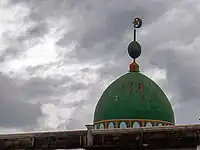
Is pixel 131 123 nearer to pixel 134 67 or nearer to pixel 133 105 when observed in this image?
pixel 133 105

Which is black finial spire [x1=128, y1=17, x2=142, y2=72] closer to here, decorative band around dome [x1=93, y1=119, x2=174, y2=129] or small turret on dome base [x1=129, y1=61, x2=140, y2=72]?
small turret on dome base [x1=129, y1=61, x2=140, y2=72]

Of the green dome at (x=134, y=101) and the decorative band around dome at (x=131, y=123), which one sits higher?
the green dome at (x=134, y=101)

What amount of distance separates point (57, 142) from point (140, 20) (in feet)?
50.1

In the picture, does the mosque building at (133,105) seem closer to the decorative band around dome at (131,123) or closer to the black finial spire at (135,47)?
the decorative band around dome at (131,123)

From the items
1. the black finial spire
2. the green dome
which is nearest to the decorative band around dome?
the green dome

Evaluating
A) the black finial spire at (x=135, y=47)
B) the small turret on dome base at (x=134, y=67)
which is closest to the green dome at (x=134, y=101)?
the small turret on dome base at (x=134, y=67)

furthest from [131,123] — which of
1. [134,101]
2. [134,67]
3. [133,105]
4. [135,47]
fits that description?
[135,47]

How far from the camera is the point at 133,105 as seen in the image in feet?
84.1

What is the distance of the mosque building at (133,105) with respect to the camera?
83.7 feet

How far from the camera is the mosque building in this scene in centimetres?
2550

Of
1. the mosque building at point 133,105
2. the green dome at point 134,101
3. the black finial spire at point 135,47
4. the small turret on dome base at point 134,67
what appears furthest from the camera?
the black finial spire at point 135,47

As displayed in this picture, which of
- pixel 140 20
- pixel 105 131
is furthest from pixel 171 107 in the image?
pixel 105 131

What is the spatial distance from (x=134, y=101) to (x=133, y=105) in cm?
23

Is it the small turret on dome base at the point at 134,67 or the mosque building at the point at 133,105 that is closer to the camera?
the mosque building at the point at 133,105
